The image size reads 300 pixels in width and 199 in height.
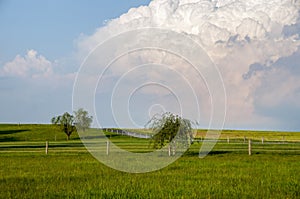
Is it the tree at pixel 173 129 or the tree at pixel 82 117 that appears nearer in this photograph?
the tree at pixel 82 117

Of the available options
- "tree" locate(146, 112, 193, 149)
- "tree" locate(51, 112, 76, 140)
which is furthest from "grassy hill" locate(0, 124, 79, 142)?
"tree" locate(146, 112, 193, 149)

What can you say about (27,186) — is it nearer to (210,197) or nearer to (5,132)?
(210,197)

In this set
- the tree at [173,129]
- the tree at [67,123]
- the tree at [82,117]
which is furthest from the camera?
the tree at [67,123]

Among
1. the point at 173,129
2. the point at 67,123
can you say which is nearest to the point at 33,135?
the point at 67,123

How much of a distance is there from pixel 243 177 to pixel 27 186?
866cm

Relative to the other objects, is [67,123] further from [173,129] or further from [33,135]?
[173,129]

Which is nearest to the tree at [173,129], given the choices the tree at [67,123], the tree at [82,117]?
the tree at [82,117]

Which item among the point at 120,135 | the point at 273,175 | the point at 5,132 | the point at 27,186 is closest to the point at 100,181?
the point at 27,186

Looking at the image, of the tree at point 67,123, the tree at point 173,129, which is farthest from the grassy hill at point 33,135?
the tree at point 173,129

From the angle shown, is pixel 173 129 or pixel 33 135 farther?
pixel 33 135

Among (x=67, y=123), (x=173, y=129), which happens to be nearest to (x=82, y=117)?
(x=173, y=129)

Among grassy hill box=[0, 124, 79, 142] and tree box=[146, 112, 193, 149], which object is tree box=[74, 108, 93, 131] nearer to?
tree box=[146, 112, 193, 149]

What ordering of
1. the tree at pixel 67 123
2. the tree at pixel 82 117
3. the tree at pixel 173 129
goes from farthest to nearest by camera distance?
1. the tree at pixel 67 123
2. the tree at pixel 173 129
3. the tree at pixel 82 117

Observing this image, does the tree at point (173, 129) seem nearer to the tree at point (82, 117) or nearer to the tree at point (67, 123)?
the tree at point (82, 117)
